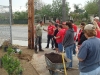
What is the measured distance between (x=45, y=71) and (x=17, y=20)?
54.8 m

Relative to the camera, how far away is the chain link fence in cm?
1298

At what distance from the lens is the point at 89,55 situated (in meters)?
4.49

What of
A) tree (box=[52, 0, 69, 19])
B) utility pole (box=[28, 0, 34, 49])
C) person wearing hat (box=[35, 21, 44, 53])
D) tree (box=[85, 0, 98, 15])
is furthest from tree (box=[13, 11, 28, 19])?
person wearing hat (box=[35, 21, 44, 53])

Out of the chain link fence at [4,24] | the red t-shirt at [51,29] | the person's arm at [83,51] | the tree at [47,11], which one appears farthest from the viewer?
the tree at [47,11]

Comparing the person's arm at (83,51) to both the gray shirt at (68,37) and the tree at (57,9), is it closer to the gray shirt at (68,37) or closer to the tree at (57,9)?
the gray shirt at (68,37)

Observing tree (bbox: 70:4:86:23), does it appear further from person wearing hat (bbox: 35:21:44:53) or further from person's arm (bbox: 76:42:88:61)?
person's arm (bbox: 76:42:88:61)

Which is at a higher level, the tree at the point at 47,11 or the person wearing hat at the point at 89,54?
the tree at the point at 47,11

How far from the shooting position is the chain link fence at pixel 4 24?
1298 cm

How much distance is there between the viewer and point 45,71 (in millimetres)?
9125

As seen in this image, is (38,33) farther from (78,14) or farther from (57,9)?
(78,14)

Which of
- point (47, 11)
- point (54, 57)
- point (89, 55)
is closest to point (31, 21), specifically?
point (54, 57)

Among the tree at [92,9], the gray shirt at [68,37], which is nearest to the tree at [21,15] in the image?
the tree at [92,9]

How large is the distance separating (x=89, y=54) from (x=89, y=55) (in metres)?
0.02

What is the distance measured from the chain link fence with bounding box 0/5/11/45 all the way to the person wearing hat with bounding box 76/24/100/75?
899 centimetres
